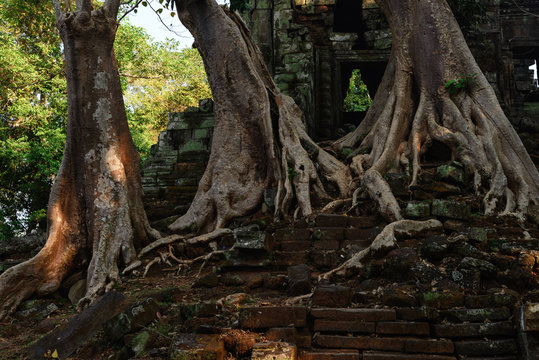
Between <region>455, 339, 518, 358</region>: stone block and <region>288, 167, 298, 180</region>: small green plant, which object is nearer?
<region>455, 339, 518, 358</region>: stone block

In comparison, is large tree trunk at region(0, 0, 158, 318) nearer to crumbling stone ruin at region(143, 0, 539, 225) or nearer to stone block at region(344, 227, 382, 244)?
stone block at region(344, 227, 382, 244)

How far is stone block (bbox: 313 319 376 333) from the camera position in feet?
10.3

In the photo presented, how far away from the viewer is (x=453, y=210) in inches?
184

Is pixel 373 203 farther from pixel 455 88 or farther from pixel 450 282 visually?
pixel 455 88

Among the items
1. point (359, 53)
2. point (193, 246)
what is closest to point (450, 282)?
point (193, 246)

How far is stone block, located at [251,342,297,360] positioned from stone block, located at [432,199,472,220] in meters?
2.46

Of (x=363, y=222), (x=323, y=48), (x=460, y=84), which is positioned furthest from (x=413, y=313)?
(x=323, y=48)

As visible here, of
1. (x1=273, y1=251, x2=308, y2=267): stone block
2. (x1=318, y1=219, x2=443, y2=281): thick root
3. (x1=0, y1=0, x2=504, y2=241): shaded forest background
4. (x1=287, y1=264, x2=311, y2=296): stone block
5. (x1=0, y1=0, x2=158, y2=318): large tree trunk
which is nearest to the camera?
(x1=287, y1=264, x2=311, y2=296): stone block

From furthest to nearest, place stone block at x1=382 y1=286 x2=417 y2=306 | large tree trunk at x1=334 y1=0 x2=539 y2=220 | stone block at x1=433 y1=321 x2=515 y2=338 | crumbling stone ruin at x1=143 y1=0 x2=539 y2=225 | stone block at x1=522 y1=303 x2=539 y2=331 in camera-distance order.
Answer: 1. crumbling stone ruin at x1=143 y1=0 x2=539 y2=225
2. large tree trunk at x1=334 y1=0 x2=539 y2=220
3. stone block at x1=382 y1=286 x2=417 y2=306
4. stone block at x1=433 y1=321 x2=515 y2=338
5. stone block at x1=522 y1=303 x2=539 y2=331

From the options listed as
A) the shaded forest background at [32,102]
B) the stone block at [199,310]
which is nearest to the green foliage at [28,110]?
the shaded forest background at [32,102]

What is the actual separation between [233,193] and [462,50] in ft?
11.9

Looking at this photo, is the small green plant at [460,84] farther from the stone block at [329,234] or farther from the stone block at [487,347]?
the stone block at [487,347]

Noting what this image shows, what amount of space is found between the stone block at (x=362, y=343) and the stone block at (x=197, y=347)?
2.27 feet

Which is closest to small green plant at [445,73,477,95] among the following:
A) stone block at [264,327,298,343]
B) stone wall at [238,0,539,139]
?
stone wall at [238,0,539,139]
